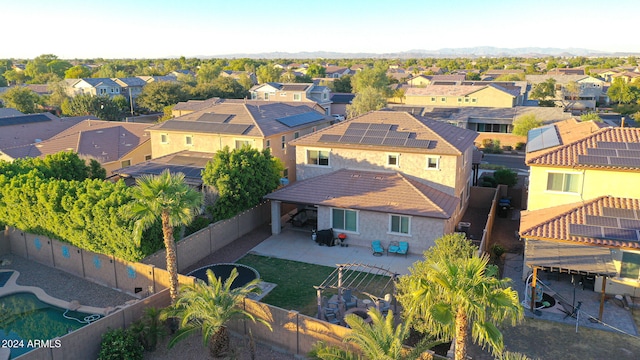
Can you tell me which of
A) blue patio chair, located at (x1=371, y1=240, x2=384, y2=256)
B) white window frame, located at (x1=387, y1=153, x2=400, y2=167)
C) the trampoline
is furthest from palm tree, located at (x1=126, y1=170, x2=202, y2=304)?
white window frame, located at (x1=387, y1=153, x2=400, y2=167)

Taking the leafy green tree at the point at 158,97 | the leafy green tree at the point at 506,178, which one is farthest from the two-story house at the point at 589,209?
the leafy green tree at the point at 158,97

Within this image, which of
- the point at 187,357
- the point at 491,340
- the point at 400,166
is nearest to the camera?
the point at 491,340

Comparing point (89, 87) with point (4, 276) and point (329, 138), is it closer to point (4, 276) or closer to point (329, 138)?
point (4, 276)

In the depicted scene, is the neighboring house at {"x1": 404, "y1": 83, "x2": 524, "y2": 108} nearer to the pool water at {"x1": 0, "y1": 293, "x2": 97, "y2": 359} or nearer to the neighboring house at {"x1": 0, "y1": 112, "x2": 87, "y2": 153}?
the neighboring house at {"x1": 0, "y1": 112, "x2": 87, "y2": 153}

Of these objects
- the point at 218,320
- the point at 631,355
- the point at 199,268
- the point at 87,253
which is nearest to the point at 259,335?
the point at 218,320

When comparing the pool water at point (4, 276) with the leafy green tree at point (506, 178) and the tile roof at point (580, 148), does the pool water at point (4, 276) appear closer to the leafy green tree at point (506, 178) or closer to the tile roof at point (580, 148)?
the tile roof at point (580, 148)

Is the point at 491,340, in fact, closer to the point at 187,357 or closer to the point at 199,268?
the point at 187,357

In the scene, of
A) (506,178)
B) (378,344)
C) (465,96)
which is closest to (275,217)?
(378,344)
